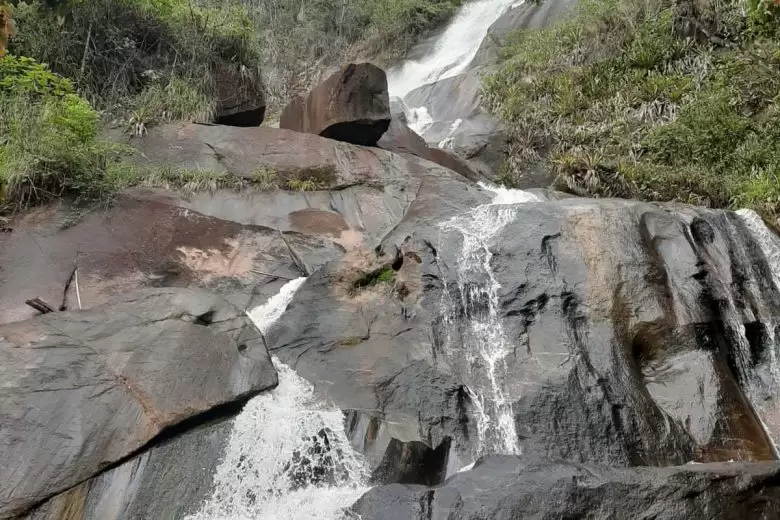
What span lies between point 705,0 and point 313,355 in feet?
44.7

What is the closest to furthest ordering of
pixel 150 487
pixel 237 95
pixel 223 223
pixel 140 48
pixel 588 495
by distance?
pixel 588 495 < pixel 150 487 < pixel 223 223 < pixel 140 48 < pixel 237 95

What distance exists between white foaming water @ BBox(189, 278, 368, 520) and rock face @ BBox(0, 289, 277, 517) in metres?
0.37

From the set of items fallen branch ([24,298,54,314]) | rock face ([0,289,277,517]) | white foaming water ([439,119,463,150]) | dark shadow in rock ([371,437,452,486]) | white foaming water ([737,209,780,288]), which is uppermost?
white foaming water ([737,209,780,288])

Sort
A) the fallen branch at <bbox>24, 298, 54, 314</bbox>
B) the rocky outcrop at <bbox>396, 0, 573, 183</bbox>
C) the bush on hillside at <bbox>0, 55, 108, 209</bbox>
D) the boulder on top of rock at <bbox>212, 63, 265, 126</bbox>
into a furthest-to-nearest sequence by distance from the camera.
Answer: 1. the rocky outcrop at <bbox>396, 0, 573, 183</bbox>
2. the boulder on top of rock at <bbox>212, 63, 265, 126</bbox>
3. the bush on hillside at <bbox>0, 55, 108, 209</bbox>
4. the fallen branch at <bbox>24, 298, 54, 314</bbox>

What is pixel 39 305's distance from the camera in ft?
22.7

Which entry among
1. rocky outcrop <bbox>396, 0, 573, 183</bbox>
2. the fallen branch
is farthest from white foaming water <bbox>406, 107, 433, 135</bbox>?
the fallen branch

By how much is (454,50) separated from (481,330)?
62.4ft

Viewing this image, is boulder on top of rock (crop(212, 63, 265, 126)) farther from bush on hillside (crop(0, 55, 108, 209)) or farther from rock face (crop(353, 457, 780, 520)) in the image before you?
rock face (crop(353, 457, 780, 520))

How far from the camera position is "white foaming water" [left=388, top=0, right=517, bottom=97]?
21594 mm

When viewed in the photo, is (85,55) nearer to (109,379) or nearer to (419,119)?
(109,379)

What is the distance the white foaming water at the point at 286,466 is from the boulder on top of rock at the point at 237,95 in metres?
8.53

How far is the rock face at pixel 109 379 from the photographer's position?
15.8ft

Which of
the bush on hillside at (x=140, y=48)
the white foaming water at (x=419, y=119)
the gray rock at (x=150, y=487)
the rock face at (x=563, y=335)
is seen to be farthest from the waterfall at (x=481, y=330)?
the white foaming water at (x=419, y=119)

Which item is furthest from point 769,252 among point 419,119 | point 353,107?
point 419,119
